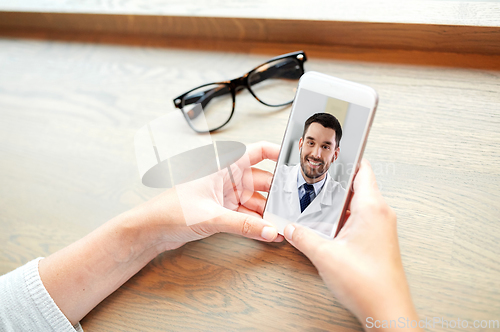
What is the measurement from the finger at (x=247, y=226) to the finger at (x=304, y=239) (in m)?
0.02

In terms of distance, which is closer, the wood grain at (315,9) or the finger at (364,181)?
the finger at (364,181)

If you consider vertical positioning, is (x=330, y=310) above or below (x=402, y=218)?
below

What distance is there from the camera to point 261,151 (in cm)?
53

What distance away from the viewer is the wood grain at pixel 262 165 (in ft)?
1.45

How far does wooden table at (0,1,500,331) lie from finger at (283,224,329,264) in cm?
5

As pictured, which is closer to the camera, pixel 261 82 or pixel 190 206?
pixel 190 206

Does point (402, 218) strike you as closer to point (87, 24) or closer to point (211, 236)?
point (211, 236)

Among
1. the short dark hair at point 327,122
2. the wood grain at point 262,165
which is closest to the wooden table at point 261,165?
the wood grain at point 262,165

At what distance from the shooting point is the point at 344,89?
17.6 inches

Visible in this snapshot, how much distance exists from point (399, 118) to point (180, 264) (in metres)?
0.43

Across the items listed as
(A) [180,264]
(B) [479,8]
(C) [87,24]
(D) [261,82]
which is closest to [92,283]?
(A) [180,264]

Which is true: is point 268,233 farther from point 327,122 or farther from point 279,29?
point 279,29

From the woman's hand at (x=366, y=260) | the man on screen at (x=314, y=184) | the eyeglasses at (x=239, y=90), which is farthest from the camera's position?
the eyeglasses at (x=239, y=90)

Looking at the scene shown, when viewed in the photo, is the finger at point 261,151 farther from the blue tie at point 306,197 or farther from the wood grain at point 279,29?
the wood grain at point 279,29
